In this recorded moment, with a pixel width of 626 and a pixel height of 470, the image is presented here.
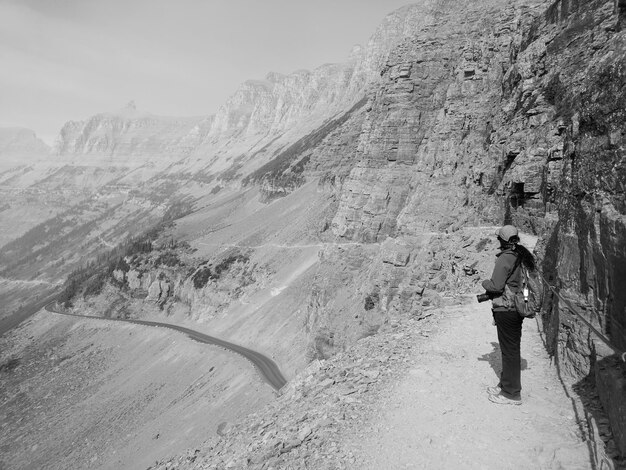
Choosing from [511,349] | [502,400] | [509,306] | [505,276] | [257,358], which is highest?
[505,276]

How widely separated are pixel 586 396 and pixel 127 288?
11432 cm

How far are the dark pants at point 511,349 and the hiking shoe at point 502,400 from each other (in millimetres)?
69

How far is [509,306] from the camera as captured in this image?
7359mm

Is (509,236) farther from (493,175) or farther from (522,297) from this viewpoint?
(493,175)

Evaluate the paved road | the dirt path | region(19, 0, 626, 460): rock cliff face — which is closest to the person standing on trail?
the dirt path

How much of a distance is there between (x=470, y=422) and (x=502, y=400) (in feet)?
2.81

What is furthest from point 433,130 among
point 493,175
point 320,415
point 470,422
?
point 470,422

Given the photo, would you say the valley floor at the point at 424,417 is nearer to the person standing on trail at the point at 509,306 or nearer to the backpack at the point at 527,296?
the person standing on trail at the point at 509,306

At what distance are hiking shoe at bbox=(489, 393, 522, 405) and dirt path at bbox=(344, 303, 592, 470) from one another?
99 mm

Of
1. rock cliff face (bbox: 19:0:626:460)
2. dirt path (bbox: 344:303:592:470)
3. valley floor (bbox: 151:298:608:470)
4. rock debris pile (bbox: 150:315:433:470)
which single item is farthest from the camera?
rock debris pile (bbox: 150:315:433:470)

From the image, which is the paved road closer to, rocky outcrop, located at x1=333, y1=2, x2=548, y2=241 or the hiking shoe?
rocky outcrop, located at x1=333, y1=2, x2=548, y2=241

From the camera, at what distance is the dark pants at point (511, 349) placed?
7.35 metres

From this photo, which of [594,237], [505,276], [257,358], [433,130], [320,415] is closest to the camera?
[594,237]

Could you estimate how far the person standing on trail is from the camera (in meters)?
7.36
